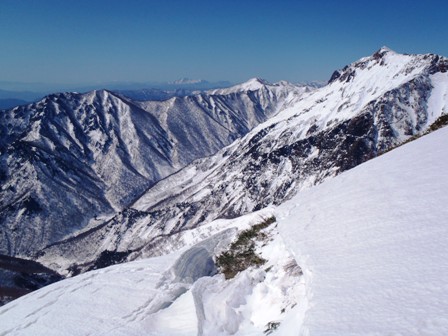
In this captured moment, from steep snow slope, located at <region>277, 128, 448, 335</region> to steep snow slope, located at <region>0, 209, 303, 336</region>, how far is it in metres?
1.46

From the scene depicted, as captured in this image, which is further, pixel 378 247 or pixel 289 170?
pixel 289 170

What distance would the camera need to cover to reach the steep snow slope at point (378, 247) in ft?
24.8

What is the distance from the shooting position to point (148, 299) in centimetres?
1781

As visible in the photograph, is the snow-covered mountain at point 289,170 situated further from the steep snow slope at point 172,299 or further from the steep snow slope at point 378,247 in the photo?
the steep snow slope at point 378,247

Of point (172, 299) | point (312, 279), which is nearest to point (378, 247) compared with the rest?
point (312, 279)

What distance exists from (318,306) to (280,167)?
16739 cm

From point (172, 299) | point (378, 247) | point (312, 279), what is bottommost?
point (172, 299)

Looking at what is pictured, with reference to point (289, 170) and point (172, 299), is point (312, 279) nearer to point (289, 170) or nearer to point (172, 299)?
point (172, 299)

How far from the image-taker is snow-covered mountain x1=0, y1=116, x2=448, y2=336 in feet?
26.7

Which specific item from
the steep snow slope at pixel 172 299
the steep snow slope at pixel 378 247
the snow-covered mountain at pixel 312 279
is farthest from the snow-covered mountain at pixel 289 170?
the steep snow slope at pixel 378 247

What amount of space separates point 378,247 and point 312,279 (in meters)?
2.23

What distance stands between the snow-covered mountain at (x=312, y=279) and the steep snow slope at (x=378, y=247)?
33 millimetres

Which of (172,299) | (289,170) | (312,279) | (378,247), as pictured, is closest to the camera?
(312,279)

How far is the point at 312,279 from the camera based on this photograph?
1023cm
